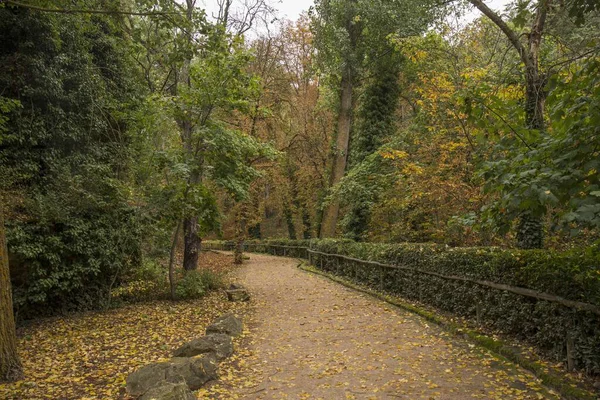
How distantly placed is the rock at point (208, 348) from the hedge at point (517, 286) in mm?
A: 4463

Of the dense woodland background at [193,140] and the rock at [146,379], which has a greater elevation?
the dense woodland background at [193,140]

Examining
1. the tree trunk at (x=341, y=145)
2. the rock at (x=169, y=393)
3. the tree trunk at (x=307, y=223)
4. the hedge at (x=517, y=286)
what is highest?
the tree trunk at (x=341, y=145)

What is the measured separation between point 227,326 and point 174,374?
8.99 feet

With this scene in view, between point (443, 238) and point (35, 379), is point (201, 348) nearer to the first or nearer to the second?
point (35, 379)

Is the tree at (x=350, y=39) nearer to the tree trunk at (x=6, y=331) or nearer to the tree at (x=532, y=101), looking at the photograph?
the tree at (x=532, y=101)

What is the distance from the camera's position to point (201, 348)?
652 centimetres

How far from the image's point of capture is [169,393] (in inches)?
173

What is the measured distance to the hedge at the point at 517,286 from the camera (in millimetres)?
4863

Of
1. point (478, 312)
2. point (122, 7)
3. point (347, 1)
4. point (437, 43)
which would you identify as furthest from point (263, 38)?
point (478, 312)

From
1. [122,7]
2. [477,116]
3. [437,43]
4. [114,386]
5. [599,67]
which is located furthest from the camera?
[437,43]

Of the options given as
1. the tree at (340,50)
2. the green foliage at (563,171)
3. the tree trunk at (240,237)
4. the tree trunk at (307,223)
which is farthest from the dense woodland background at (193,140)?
the tree trunk at (307,223)

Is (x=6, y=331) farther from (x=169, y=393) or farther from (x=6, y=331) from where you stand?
(x=169, y=393)

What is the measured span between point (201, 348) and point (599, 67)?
624cm

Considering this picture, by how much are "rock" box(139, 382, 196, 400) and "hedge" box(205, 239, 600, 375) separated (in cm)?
450
